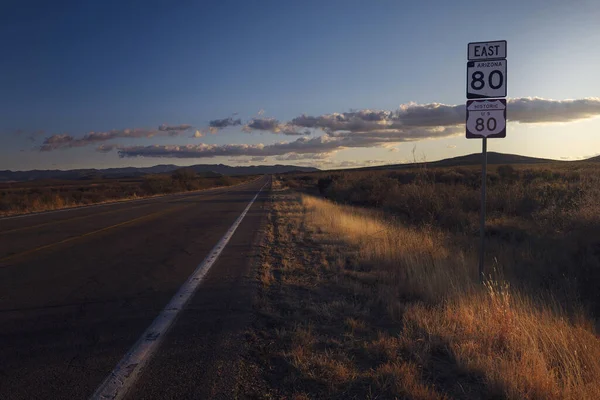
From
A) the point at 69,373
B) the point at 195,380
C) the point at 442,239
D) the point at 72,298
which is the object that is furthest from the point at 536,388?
the point at 442,239

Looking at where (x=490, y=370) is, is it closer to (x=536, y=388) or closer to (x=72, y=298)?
(x=536, y=388)

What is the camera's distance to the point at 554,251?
10.4 metres

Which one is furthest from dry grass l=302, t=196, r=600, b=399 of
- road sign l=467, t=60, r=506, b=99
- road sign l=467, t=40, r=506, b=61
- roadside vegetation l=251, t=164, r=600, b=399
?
road sign l=467, t=40, r=506, b=61

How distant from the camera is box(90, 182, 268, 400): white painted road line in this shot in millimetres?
4184

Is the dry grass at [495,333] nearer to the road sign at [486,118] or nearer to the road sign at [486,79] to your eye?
the road sign at [486,118]

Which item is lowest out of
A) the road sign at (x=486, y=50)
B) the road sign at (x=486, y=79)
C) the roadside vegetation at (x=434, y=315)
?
the roadside vegetation at (x=434, y=315)

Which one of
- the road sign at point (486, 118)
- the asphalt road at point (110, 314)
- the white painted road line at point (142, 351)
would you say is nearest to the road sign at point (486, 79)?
the road sign at point (486, 118)

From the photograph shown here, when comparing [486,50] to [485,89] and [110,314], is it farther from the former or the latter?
[110,314]

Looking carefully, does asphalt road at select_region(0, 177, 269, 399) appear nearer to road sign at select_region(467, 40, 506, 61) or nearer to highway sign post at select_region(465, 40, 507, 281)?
highway sign post at select_region(465, 40, 507, 281)

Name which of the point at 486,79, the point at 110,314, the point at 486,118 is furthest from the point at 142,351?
the point at 486,79

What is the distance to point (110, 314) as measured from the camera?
652 centimetres

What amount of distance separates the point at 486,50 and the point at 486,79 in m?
0.46

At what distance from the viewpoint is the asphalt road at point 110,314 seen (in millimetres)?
4402

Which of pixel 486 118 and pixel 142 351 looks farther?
pixel 486 118
